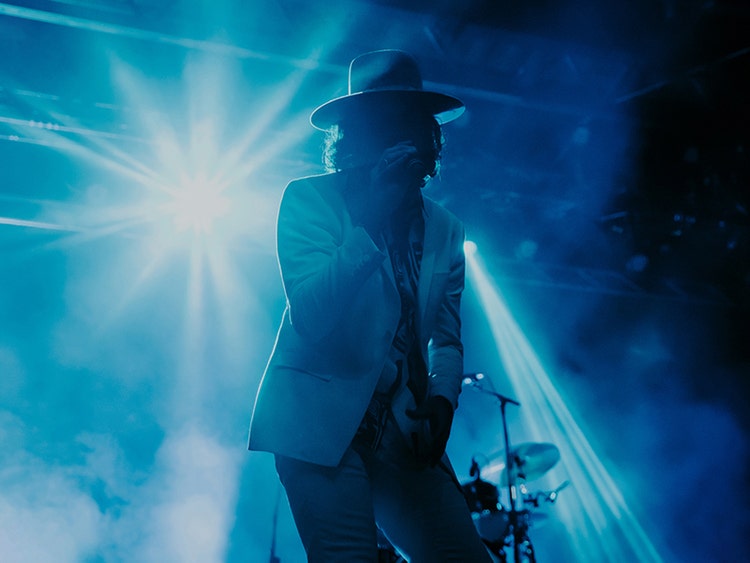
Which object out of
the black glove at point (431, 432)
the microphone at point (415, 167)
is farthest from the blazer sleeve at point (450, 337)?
the microphone at point (415, 167)

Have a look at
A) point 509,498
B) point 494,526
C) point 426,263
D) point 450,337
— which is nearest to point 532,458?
point 509,498

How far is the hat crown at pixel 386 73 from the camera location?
160cm

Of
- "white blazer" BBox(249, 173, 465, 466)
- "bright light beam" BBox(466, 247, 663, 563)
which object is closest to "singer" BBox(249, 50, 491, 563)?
"white blazer" BBox(249, 173, 465, 466)

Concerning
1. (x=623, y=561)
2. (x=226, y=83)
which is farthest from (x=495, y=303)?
(x=226, y=83)

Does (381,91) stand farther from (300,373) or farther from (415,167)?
(300,373)

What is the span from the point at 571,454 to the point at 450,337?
624cm

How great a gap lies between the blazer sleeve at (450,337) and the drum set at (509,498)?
11.0ft

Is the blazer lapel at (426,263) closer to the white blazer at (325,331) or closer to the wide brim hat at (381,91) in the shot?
the white blazer at (325,331)

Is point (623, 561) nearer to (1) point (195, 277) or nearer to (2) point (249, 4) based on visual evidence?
(1) point (195, 277)

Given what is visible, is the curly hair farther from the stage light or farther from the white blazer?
the stage light

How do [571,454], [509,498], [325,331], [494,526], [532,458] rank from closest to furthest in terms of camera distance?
[325,331] → [494,526] → [509,498] → [532,458] → [571,454]

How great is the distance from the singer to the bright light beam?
547cm

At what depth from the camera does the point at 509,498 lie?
4.84m

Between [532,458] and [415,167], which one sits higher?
[532,458]
